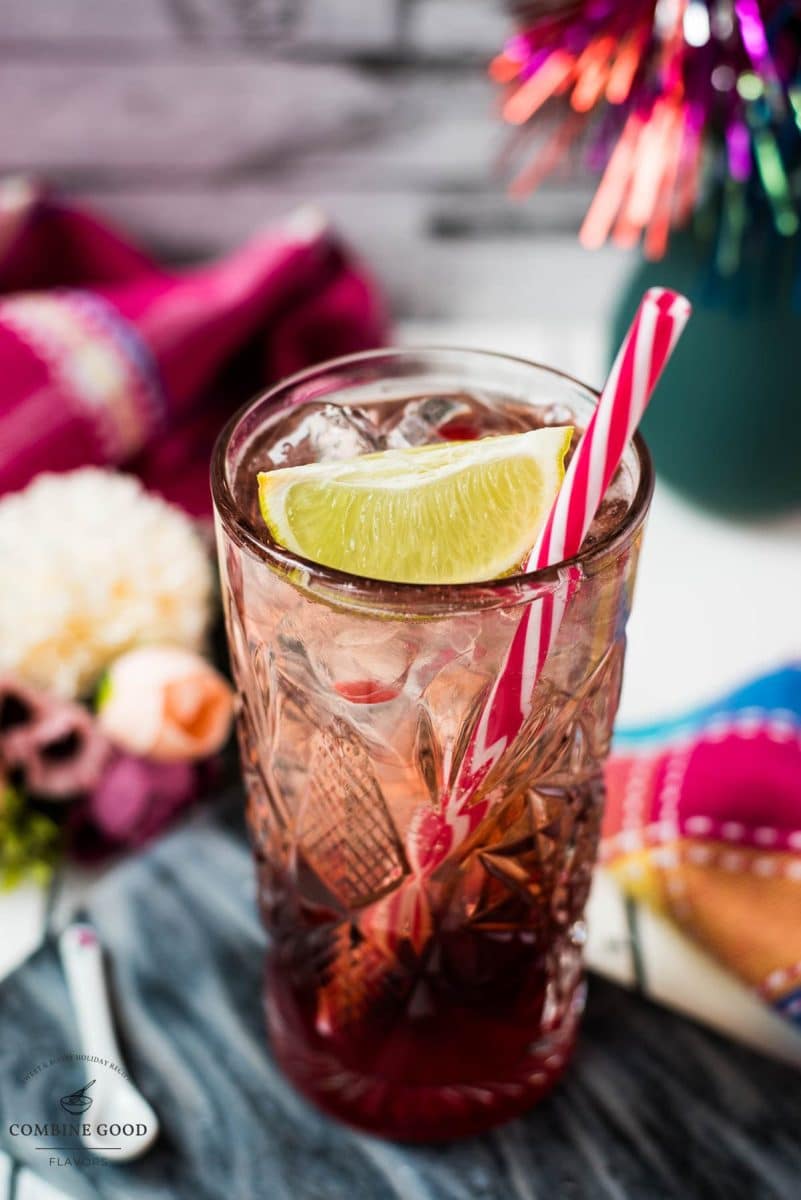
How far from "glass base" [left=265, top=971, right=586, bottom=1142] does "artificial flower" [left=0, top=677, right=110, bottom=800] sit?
0.22 metres

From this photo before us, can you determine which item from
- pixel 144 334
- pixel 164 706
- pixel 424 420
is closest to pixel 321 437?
pixel 424 420

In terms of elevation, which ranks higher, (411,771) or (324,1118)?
(411,771)

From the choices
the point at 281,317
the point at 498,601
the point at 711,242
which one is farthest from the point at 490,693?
the point at 281,317

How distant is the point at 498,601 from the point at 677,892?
0.34 m

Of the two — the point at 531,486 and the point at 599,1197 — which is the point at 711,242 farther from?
the point at 599,1197

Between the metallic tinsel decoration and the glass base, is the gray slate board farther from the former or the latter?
the metallic tinsel decoration

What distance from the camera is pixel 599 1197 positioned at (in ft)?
2.03

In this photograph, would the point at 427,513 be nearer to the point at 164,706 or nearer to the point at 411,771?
the point at 411,771

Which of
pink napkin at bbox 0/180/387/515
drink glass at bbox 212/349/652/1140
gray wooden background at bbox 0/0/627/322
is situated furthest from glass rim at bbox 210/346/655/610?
gray wooden background at bbox 0/0/627/322

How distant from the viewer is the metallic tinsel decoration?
81cm

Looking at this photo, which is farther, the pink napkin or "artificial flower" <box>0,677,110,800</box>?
the pink napkin

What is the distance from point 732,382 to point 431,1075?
589 millimetres

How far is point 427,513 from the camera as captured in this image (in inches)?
19.5

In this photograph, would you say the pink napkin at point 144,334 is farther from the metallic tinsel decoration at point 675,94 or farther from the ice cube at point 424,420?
the ice cube at point 424,420
